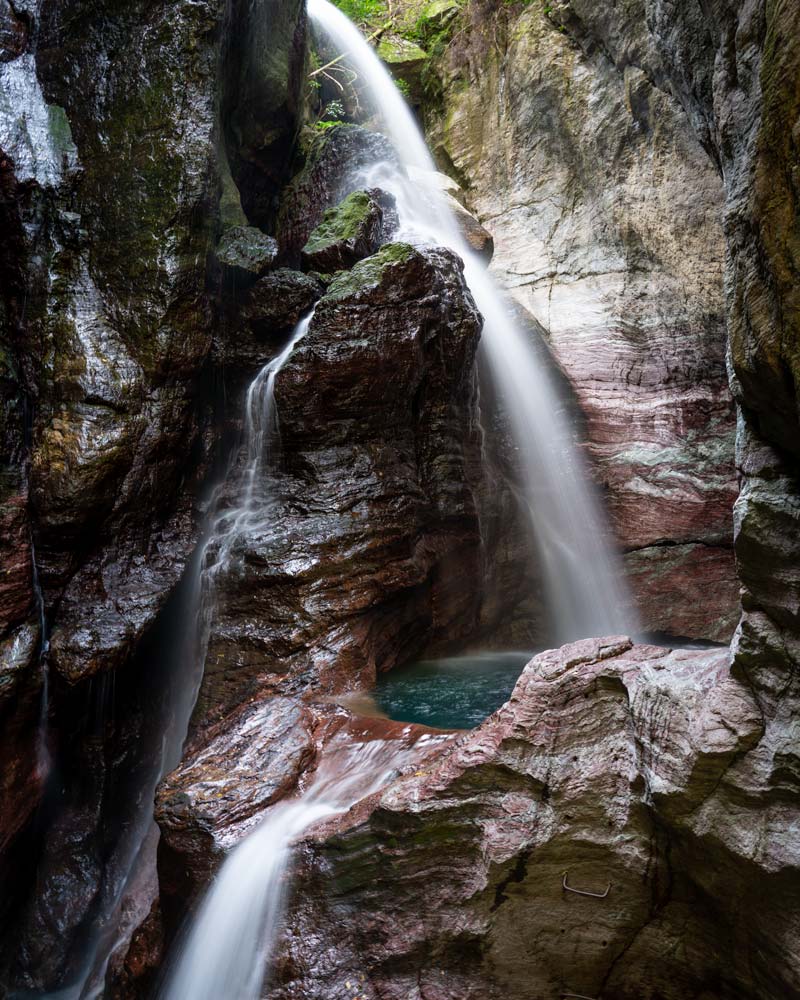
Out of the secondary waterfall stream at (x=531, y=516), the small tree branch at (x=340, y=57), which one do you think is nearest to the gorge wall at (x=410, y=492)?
the secondary waterfall stream at (x=531, y=516)

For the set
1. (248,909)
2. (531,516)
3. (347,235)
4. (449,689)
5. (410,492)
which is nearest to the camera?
(248,909)

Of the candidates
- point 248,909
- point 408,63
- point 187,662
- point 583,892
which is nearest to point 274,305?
point 187,662

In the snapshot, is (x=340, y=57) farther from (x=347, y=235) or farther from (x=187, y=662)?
(x=187, y=662)

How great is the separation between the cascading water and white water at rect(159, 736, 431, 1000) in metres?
1.93

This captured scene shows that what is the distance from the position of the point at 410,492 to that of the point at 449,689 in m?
2.47

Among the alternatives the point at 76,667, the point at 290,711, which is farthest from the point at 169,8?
the point at 290,711

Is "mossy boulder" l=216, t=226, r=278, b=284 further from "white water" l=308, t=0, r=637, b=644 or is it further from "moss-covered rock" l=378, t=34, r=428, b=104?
"moss-covered rock" l=378, t=34, r=428, b=104

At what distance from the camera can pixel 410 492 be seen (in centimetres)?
830

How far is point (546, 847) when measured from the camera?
12.1 feet

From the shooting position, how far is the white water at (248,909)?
3957mm

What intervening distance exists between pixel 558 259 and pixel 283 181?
5821 millimetres

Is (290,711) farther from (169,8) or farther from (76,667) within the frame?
(169,8)

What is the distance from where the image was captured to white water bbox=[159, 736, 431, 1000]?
3957 millimetres

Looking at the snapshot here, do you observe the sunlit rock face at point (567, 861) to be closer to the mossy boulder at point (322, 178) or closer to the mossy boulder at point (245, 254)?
the mossy boulder at point (245, 254)
